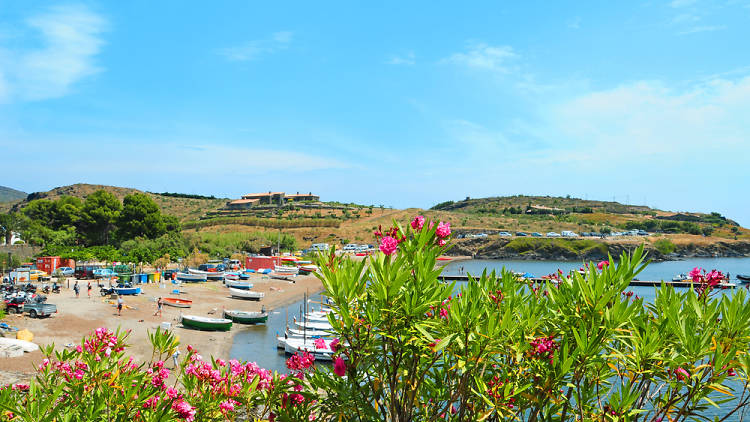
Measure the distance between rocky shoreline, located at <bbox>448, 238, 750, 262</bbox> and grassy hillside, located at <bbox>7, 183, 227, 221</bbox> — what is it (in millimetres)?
65979

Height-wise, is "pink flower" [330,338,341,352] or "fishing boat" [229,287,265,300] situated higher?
"pink flower" [330,338,341,352]

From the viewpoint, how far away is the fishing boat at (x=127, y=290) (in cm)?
3731

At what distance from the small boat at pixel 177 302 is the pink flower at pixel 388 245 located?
36399mm

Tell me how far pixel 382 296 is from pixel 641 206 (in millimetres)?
171405

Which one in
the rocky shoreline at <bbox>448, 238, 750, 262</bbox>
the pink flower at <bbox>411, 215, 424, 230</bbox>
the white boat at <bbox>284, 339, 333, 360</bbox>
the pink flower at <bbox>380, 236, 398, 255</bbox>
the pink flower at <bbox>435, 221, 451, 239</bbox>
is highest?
the pink flower at <bbox>411, 215, 424, 230</bbox>

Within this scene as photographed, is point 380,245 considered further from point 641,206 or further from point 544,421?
point 641,206

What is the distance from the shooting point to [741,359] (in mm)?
4027

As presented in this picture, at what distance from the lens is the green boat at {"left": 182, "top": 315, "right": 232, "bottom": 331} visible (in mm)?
30733

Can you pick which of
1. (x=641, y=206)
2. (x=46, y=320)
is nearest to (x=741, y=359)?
(x=46, y=320)

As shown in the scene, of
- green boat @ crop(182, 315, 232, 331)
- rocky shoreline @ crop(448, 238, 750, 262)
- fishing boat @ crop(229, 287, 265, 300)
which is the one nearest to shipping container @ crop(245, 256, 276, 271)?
fishing boat @ crop(229, 287, 265, 300)

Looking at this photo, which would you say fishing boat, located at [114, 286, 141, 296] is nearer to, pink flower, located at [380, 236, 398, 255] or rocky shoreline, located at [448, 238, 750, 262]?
pink flower, located at [380, 236, 398, 255]

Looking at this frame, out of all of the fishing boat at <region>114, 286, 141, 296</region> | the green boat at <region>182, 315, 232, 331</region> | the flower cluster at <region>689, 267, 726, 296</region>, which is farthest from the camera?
the fishing boat at <region>114, 286, 141, 296</region>

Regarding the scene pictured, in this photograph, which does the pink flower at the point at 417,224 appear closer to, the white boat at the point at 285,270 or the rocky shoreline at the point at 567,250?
the white boat at the point at 285,270

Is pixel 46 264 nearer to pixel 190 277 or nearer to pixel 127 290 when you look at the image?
pixel 190 277
